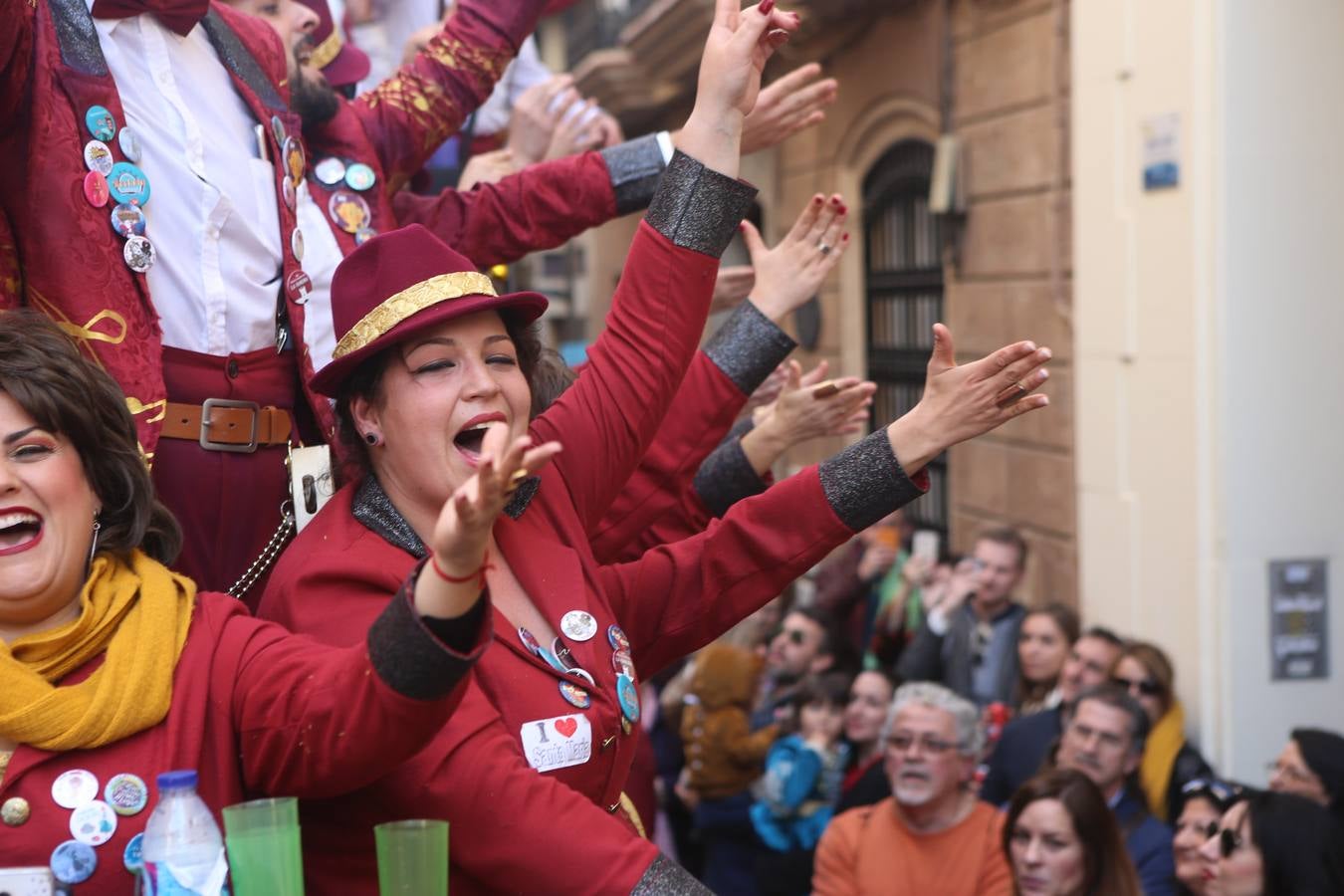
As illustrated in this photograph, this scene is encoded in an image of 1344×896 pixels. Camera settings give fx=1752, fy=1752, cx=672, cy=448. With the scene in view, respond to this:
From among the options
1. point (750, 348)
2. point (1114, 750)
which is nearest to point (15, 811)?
point (750, 348)

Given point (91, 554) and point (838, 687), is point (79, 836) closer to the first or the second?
point (91, 554)

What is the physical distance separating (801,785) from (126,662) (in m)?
4.43

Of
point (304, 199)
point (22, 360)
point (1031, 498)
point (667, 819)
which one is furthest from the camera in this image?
point (1031, 498)

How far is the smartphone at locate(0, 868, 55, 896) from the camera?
6.83ft

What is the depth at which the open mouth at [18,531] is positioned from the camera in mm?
2232

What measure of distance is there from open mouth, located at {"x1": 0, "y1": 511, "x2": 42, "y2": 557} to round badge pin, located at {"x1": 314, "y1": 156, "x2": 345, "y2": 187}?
3.76 ft

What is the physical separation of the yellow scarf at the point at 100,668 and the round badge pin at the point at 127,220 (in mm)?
583

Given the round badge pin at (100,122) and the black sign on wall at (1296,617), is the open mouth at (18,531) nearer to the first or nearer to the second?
the round badge pin at (100,122)

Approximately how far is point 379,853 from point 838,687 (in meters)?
4.85

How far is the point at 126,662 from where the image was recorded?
221cm

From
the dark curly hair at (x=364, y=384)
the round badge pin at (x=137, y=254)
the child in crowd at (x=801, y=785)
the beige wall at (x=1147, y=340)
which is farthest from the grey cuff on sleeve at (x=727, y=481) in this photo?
the beige wall at (x=1147, y=340)

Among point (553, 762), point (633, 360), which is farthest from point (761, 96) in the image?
point (553, 762)

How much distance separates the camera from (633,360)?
9.51 feet

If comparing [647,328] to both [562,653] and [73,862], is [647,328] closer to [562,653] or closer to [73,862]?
[562,653]
